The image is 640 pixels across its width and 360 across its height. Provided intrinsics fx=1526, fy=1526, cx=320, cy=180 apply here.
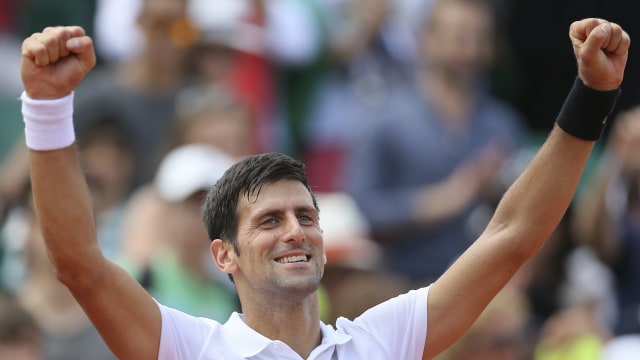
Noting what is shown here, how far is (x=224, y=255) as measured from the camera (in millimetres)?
4840

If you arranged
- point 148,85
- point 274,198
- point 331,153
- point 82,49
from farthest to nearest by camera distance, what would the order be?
point 331,153, point 148,85, point 274,198, point 82,49

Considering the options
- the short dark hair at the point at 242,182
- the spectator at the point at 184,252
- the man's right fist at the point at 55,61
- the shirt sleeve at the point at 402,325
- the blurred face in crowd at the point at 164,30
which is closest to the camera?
the man's right fist at the point at 55,61

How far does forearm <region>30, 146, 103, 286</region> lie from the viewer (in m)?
4.43

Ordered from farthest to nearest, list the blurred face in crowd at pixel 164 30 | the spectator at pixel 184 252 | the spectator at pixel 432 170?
the blurred face in crowd at pixel 164 30
the spectator at pixel 432 170
the spectator at pixel 184 252

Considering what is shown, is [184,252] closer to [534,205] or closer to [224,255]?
[224,255]

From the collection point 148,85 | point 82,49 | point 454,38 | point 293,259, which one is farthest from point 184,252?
point 82,49

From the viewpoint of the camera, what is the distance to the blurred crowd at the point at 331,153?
25.1ft

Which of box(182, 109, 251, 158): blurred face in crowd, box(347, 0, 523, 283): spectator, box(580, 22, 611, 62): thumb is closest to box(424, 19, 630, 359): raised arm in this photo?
box(580, 22, 611, 62): thumb

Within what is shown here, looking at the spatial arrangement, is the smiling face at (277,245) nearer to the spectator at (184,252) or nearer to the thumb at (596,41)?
the thumb at (596,41)

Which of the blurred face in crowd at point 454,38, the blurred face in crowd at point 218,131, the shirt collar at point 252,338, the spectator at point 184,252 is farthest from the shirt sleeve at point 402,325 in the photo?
the blurred face in crowd at point 454,38

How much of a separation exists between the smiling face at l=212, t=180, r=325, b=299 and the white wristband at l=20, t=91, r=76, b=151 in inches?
25.1

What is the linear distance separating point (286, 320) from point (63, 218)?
78 centimetres

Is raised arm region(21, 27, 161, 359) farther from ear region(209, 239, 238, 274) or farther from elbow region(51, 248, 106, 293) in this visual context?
ear region(209, 239, 238, 274)

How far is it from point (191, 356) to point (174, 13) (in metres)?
5.07
